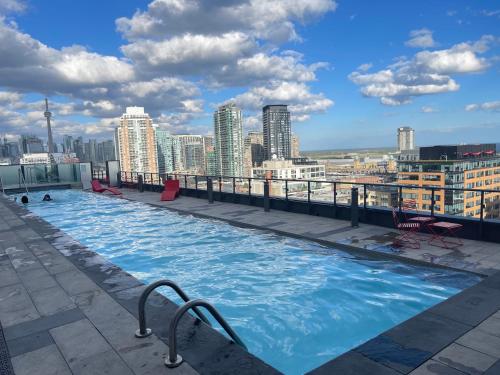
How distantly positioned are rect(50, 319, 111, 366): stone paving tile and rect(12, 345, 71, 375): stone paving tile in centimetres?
8

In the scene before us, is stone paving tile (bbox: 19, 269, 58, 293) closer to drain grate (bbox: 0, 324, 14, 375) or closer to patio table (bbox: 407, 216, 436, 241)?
drain grate (bbox: 0, 324, 14, 375)

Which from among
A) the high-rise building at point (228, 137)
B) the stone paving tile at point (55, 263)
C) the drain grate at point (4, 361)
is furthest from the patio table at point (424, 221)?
the high-rise building at point (228, 137)

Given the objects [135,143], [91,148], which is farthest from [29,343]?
[91,148]

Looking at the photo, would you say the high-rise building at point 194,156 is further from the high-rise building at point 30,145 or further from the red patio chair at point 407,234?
the red patio chair at point 407,234

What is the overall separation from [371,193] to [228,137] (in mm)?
79814

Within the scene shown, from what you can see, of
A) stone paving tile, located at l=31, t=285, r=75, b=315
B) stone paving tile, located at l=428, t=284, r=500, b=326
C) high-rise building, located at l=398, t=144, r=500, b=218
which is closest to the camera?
stone paving tile, located at l=428, t=284, r=500, b=326

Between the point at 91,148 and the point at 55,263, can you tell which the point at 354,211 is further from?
the point at 91,148

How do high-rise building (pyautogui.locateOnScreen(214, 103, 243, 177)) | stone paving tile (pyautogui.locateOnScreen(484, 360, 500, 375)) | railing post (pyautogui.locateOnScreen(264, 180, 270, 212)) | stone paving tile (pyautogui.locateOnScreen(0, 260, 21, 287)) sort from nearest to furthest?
stone paving tile (pyautogui.locateOnScreen(484, 360, 500, 375)) < stone paving tile (pyautogui.locateOnScreen(0, 260, 21, 287)) < railing post (pyautogui.locateOnScreen(264, 180, 270, 212)) < high-rise building (pyautogui.locateOnScreen(214, 103, 243, 177))

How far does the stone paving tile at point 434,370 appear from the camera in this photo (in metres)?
3.29

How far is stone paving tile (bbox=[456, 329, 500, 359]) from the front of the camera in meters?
3.66

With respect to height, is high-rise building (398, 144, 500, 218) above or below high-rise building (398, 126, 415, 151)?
below

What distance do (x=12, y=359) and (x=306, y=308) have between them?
4379mm

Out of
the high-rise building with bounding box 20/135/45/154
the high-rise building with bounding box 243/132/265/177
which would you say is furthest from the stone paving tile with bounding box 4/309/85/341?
the high-rise building with bounding box 20/135/45/154

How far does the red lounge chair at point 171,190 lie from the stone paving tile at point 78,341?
1401 cm
